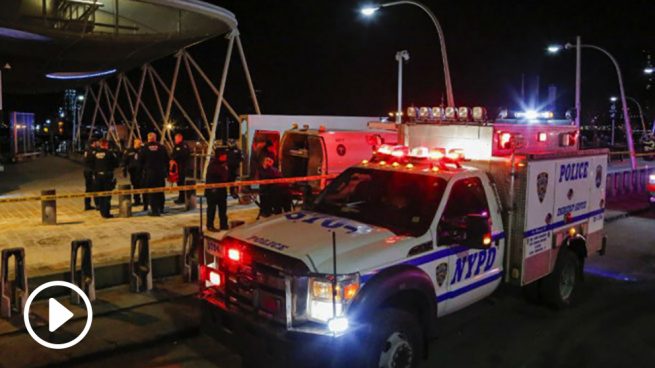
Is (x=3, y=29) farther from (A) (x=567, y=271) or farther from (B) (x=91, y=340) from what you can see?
(A) (x=567, y=271)

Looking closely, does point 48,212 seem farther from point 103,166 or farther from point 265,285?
point 265,285

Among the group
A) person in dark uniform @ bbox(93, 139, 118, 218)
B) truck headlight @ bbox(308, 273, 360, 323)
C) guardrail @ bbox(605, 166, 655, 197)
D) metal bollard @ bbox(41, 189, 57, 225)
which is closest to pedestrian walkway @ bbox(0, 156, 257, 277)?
metal bollard @ bbox(41, 189, 57, 225)

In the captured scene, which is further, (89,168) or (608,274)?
(89,168)

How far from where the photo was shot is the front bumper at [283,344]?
14.0ft

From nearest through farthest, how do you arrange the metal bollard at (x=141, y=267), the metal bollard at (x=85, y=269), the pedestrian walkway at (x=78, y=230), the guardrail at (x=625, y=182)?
the metal bollard at (x=85, y=269)
the metal bollard at (x=141, y=267)
the pedestrian walkway at (x=78, y=230)
the guardrail at (x=625, y=182)

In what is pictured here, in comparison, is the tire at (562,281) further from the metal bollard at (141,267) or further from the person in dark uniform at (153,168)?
the person in dark uniform at (153,168)

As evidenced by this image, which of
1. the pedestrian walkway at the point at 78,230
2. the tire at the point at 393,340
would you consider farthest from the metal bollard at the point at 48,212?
the tire at the point at 393,340

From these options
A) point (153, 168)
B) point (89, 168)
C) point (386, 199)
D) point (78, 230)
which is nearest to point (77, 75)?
point (89, 168)

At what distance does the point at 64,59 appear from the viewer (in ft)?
71.5

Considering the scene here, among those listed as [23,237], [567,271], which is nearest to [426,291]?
[567,271]

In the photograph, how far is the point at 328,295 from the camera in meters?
4.34

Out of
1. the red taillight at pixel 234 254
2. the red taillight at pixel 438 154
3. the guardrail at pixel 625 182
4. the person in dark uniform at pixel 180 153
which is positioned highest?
the red taillight at pixel 438 154

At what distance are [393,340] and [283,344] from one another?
3.12 feet

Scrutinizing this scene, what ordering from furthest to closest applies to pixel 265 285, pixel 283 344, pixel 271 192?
1. pixel 271 192
2. pixel 265 285
3. pixel 283 344
